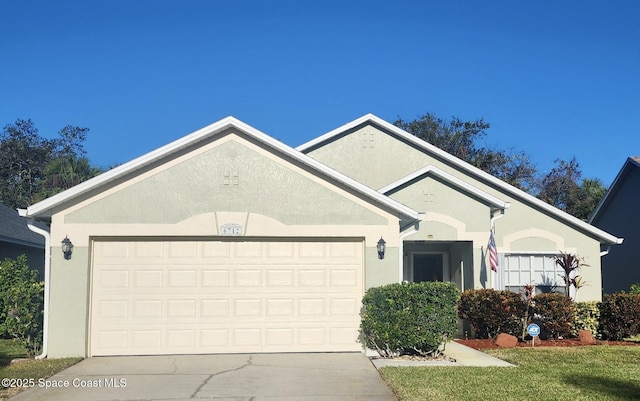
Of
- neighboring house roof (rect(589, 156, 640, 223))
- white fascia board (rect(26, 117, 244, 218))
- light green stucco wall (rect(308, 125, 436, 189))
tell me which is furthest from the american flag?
neighboring house roof (rect(589, 156, 640, 223))

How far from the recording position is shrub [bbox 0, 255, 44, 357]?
11344mm

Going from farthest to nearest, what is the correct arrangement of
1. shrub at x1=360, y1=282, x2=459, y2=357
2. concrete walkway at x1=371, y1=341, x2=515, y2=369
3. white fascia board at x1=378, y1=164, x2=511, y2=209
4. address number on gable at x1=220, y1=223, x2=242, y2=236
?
1. white fascia board at x1=378, y1=164, x2=511, y2=209
2. address number on gable at x1=220, y1=223, x2=242, y2=236
3. shrub at x1=360, y1=282, x2=459, y2=357
4. concrete walkway at x1=371, y1=341, x2=515, y2=369

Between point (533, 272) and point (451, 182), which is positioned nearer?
point (451, 182)

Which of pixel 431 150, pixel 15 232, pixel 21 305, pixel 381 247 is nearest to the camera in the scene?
pixel 21 305

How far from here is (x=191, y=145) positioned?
39.3 feet

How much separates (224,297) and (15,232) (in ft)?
33.2

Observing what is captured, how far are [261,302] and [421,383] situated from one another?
Answer: 3.99 m

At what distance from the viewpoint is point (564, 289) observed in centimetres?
1648

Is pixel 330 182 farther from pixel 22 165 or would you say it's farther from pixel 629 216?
pixel 22 165

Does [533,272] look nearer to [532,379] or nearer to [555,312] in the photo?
[555,312]

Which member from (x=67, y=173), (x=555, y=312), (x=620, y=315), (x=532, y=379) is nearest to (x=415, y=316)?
(x=532, y=379)

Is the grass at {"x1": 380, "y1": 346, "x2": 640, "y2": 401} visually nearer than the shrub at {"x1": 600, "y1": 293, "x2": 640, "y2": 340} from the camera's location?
Yes

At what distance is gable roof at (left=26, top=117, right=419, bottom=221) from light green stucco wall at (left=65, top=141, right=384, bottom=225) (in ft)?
0.90

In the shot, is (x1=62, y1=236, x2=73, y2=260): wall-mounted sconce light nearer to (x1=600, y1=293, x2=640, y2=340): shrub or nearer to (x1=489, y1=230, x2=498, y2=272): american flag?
(x1=489, y1=230, x2=498, y2=272): american flag
